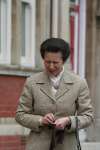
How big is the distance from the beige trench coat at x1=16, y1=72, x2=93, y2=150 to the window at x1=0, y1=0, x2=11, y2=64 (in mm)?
5496

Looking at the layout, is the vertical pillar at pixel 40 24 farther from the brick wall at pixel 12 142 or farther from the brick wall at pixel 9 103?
the brick wall at pixel 12 142

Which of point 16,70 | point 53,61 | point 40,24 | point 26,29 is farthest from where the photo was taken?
point 40,24

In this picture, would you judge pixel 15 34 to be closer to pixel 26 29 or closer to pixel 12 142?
pixel 26 29

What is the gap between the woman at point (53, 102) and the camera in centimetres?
548

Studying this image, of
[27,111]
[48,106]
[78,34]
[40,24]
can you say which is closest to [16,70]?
[40,24]

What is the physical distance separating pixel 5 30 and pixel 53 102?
5.81m

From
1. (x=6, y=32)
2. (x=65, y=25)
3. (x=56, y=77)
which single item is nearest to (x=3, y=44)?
(x=6, y=32)

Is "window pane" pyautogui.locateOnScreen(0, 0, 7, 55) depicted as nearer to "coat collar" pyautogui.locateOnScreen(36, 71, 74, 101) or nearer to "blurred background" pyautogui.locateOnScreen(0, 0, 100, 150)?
"blurred background" pyautogui.locateOnScreen(0, 0, 100, 150)

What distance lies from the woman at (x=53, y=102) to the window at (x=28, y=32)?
6059 millimetres

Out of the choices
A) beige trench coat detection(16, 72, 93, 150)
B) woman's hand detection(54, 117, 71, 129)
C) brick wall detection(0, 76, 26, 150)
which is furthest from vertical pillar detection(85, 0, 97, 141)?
woman's hand detection(54, 117, 71, 129)

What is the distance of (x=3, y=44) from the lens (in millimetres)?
11109

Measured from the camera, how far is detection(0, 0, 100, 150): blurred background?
36.0ft

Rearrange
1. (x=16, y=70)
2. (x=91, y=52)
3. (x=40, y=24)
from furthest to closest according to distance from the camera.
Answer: (x=91, y=52), (x=40, y=24), (x=16, y=70)

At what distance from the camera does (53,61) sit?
547 centimetres
